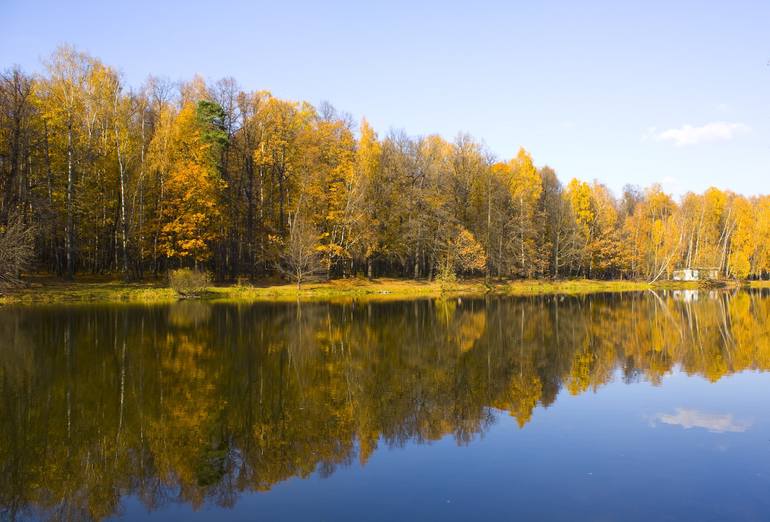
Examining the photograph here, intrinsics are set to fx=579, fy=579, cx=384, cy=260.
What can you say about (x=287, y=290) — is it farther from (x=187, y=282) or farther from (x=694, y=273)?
(x=694, y=273)

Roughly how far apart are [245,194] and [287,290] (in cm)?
1339

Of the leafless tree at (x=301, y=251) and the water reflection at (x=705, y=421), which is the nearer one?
the water reflection at (x=705, y=421)

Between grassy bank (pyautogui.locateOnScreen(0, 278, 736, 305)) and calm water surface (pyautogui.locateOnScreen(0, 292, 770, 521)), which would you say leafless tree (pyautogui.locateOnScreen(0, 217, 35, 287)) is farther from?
calm water surface (pyautogui.locateOnScreen(0, 292, 770, 521))

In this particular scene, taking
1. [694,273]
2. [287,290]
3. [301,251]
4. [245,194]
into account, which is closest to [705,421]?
[301,251]

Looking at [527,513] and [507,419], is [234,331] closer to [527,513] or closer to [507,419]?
[507,419]

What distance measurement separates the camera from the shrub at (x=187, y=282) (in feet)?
131

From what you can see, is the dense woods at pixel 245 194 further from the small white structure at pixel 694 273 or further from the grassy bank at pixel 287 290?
the small white structure at pixel 694 273

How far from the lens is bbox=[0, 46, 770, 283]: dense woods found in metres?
42.9

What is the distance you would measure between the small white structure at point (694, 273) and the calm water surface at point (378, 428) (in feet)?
215

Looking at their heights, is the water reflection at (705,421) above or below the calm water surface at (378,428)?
below

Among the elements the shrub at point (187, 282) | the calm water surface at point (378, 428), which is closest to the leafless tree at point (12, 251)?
the shrub at point (187, 282)

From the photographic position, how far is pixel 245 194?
55.2 meters

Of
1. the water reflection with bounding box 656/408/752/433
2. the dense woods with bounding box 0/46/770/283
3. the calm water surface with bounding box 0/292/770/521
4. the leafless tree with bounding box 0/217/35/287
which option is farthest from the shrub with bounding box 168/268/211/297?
the water reflection with bounding box 656/408/752/433

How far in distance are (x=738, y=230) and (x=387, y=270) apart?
54.1 meters
